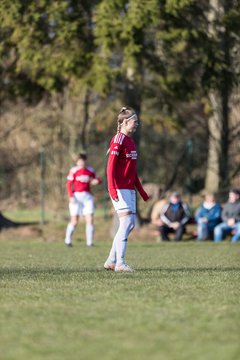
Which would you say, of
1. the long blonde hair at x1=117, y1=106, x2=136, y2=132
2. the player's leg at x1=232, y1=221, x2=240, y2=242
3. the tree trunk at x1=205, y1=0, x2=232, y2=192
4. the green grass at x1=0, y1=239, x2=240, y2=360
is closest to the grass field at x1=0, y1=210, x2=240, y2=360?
the green grass at x1=0, y1=239, x2=240, y2=360

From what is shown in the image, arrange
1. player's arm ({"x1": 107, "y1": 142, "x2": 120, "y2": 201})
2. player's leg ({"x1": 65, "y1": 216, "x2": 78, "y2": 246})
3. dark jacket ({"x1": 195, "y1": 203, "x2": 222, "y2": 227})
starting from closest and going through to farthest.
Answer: player's arm ({"x1": 107, "y1": 142, "x2": 120, "y2": 201}) < player's leg ({"x1": 65, "y1": 216, "x2": 78, "y2": 246}) < dark jacket ({"x1": 195, "y1": 203, "x2": 222, "y2": 227})

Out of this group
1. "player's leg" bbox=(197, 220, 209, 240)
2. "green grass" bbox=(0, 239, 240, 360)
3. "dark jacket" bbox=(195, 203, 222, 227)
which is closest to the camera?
"green grass" bbox=(0, 239, 240, 360)

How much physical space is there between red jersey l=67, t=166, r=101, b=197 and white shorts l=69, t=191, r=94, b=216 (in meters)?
0.12

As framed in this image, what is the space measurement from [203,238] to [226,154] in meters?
6.16

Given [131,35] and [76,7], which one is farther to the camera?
[76,7]

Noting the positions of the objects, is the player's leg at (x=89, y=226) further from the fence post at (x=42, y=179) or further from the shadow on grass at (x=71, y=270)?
the fence post at (x=42, y=179)

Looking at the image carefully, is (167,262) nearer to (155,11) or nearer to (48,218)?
(155,11)

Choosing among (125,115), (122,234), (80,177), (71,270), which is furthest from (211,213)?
(125,115)

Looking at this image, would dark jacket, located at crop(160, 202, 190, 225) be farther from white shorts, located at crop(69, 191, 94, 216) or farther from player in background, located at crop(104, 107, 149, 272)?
player in background, located at crop(104, 107, 149, 272)

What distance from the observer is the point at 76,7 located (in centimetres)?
2636

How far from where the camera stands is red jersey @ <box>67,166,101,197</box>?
2183 cm

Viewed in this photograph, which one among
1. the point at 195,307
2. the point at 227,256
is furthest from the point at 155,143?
the point at 195,307

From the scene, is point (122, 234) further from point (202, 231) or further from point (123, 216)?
point (202, 231)

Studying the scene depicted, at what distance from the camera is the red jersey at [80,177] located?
71.6ft
